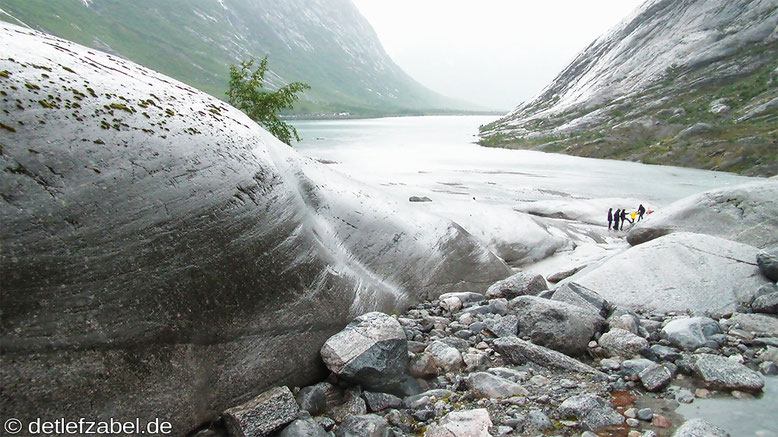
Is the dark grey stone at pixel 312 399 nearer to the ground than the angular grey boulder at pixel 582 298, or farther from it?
nearer to the ground

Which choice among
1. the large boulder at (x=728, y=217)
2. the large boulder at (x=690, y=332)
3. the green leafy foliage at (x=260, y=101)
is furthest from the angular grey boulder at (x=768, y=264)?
the green leafy foliage at (x=260, y=101)

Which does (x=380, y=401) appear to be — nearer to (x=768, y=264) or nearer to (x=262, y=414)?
(x=262, y=414)

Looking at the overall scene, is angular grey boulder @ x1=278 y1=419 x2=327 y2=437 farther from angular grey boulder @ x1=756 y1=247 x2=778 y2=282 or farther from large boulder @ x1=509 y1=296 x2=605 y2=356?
angular grey boulder @ x1=756 y1=247 x2=778 y2=282

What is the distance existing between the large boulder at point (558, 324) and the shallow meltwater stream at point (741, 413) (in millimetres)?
2093

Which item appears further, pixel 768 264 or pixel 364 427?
pixel 768 264

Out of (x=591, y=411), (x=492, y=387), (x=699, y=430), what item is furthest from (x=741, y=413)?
(x=492, y=387)

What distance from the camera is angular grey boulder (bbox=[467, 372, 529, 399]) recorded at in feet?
24.0

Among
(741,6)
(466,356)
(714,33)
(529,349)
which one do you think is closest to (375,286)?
(466,356)

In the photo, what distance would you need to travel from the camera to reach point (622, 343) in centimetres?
891

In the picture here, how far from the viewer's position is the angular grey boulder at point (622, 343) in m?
8.80

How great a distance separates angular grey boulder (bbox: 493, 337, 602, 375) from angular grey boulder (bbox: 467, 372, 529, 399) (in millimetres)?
986

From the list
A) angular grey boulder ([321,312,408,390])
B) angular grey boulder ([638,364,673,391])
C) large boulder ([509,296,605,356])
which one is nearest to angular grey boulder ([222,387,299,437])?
angular grey boulder ([321,312,408,390])

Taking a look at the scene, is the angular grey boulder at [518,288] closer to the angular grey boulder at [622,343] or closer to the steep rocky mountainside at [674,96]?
the angular grey boulder at [622,343]

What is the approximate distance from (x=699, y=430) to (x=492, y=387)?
2728 millimetres
